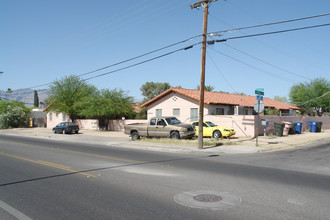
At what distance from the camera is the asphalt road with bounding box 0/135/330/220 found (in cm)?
500

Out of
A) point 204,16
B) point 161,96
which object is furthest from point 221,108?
point 204,16

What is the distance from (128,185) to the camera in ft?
23.4

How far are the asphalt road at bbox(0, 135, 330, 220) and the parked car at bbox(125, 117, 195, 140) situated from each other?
944 cm

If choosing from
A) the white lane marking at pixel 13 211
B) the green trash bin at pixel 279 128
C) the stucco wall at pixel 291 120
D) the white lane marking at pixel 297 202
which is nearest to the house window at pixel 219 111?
the stucco wall at pixel 291 120

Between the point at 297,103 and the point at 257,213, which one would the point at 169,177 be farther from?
the point at 297,103

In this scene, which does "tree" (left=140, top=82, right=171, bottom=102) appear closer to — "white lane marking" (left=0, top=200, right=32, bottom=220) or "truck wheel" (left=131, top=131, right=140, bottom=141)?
"truck wheel" (left=131, top=131, right=140, bottom=141)

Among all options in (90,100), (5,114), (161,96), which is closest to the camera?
(161,96)

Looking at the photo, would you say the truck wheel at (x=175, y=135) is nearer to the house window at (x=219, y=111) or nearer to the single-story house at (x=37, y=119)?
the house window at (x=219, y=111)

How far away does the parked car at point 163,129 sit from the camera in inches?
772

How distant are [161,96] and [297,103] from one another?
91.9 feet

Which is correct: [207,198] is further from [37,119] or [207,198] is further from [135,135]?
[37,119]

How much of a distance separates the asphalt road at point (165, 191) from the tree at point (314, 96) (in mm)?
38909

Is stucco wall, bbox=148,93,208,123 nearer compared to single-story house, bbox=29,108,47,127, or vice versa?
stucco wall, bbox=148,93,208,123

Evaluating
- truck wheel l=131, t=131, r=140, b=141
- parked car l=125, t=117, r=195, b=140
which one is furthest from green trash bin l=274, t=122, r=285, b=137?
truck wheel l=131, t=131, r=140, b=141
